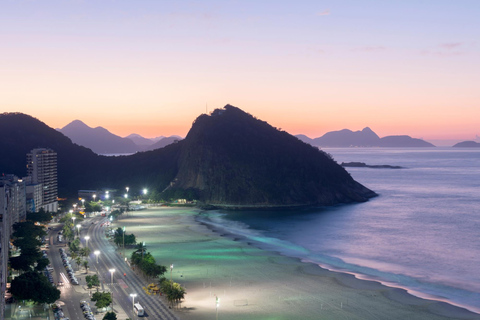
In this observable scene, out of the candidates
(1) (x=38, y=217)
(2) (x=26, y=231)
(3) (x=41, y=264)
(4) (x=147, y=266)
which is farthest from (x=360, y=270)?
(1) (x=38, y=217)

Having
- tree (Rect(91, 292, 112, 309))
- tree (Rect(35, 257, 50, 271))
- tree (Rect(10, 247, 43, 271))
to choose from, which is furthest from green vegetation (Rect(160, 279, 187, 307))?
tree (Rect(10, 247, 43, 271))

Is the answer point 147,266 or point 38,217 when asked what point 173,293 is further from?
point 38,217

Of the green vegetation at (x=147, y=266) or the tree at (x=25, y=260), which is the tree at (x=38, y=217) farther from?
the green vegetation at (x=147, y=266)

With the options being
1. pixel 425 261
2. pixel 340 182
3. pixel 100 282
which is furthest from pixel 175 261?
pixel 340 182

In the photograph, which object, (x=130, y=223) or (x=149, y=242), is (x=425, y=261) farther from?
(x=130, y=223)

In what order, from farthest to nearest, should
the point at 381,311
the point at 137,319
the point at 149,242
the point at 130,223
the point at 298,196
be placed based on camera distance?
1. the point at 298,196
2. the point at 130,223
3. the point at 149,242
4. the point at 381,311
5. the point at 137,319

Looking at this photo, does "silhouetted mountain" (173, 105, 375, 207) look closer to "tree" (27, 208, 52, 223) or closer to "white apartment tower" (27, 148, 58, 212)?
"white apartment tower" (27, 148, 58, 212)
